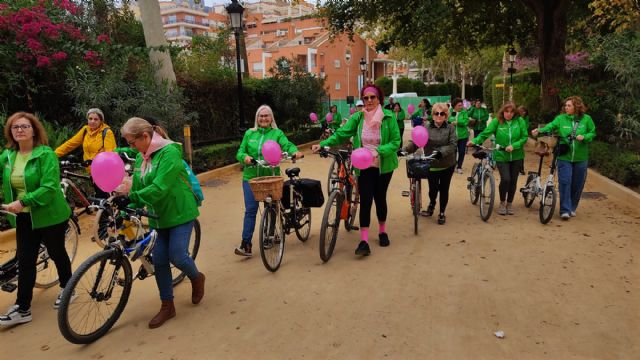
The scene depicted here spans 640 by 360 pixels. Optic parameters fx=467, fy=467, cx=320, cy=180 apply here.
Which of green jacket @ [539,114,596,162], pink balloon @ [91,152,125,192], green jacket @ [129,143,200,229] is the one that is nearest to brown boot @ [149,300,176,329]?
green jacket @ [129,143,200,229]

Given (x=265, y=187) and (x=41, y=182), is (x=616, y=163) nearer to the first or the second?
(x=265, y=187)

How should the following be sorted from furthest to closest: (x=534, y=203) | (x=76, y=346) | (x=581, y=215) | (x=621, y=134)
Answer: (x=621, y=134), (x=534, y=203), (x=581, y=215), (x=76, y=346)

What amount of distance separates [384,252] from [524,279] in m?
1.57

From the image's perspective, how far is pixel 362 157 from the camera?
16.0 feet

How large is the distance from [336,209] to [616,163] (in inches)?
256

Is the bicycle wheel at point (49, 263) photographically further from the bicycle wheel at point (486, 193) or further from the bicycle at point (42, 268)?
the bicycle wheel at point (486, 193)

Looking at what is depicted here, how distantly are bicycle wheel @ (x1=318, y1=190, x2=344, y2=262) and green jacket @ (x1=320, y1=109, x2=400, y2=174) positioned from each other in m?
0.41

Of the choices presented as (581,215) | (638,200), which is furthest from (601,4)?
(581,215)

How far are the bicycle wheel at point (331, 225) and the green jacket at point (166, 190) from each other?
1610 millimetres

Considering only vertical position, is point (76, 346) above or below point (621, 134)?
below

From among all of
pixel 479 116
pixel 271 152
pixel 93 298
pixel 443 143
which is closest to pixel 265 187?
pixel 271 152

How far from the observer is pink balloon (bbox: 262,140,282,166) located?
4906 mm

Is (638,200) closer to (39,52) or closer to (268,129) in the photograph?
(268,129)

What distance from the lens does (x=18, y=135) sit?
147 inches
